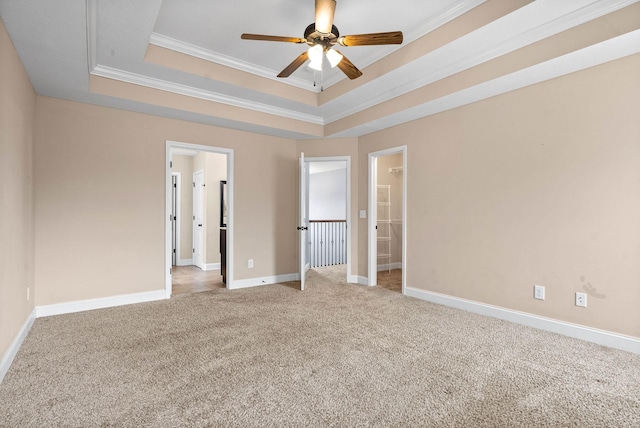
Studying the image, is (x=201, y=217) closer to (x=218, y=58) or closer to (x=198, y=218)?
(x=198, y=218)

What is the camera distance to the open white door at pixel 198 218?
6754mm

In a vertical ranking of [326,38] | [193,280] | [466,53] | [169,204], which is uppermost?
[466,53]

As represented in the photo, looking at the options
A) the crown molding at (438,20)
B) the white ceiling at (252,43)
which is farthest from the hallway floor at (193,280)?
the crown molding at (438,20)

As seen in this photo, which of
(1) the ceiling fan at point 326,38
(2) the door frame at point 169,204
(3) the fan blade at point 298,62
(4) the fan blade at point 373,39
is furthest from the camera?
(2) the door frame at point 169,204

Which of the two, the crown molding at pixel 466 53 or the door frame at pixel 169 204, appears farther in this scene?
the door frame at pixel 169 204

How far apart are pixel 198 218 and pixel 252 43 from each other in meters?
4.51

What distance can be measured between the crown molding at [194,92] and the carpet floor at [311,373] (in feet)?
8.44

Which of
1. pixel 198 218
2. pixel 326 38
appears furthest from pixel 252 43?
pixel 198 218

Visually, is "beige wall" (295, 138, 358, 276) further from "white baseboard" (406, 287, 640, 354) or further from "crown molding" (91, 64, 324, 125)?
"white baseboard" (406, 287, 640, 354)

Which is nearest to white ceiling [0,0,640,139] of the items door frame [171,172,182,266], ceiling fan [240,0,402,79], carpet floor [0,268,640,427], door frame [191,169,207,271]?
ceiling fan [240,0,402,79]

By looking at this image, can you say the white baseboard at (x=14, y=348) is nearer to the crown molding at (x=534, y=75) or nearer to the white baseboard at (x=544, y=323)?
the white baseboard at (x=544, y=323)

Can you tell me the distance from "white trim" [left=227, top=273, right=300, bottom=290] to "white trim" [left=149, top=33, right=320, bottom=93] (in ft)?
9.58

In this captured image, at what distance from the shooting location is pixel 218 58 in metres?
3.63

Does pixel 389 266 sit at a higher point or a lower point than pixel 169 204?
lower
